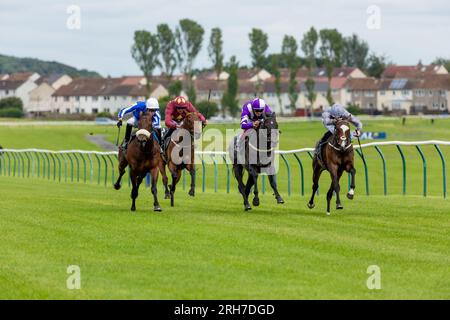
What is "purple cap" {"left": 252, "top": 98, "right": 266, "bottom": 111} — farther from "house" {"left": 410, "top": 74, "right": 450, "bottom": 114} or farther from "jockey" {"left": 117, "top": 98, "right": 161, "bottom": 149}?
"house" {"left": 410, "top": 74, "right": 450, "bottom": 114}

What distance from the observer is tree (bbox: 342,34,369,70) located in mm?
197625

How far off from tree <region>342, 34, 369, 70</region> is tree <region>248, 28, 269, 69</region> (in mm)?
66682

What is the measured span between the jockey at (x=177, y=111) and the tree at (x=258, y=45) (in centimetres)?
10845

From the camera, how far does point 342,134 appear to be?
17.4 metres

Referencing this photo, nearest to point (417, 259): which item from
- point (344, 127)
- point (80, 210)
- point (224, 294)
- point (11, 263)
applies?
point (224, 294)

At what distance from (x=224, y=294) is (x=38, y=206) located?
10193mm

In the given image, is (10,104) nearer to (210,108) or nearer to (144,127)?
(210,108)

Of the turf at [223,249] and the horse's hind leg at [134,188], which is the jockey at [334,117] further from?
the horse's hind leg at [134,188]

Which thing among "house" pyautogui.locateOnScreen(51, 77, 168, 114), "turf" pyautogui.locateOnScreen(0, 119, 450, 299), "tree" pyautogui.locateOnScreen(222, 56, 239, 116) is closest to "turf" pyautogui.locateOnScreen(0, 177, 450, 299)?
"turf" pyautogui.locateOnScreen(0, 119, 450, 299)

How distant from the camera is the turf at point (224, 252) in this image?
33.0 ft

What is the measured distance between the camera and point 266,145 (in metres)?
18.5

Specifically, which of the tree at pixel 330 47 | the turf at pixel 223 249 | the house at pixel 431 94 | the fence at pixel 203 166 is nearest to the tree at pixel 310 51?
the tree at pixel 330 47
